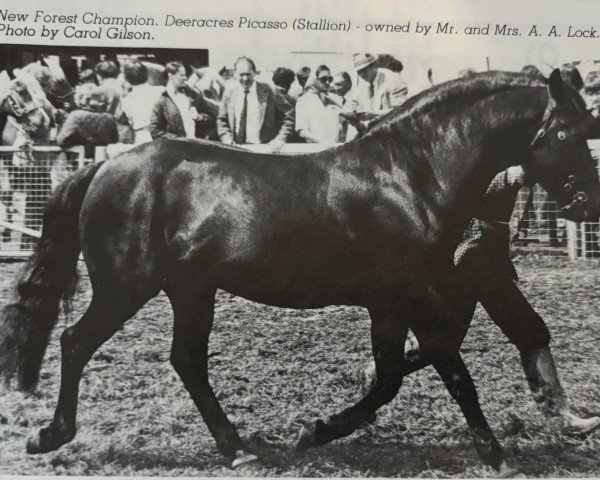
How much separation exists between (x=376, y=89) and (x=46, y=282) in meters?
1.84

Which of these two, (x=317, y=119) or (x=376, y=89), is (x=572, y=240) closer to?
Result: (x=376, y=89)

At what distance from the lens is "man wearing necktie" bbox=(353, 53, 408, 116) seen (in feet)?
10.6

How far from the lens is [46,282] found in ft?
9.85

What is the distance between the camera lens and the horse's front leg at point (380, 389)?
9.67 feet

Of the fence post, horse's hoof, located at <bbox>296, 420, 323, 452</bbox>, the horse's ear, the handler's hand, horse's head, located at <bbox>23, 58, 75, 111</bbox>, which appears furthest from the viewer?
horse's head, located at <bbox>23, 58, 75, 111</bbox>

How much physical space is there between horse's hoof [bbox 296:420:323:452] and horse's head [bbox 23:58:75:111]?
200 centimetres

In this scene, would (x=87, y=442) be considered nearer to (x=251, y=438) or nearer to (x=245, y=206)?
(x=251, y=438)

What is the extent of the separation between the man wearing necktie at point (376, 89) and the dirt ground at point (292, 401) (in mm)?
1007

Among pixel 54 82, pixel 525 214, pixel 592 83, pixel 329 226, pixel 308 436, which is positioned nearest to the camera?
pixel 329 226

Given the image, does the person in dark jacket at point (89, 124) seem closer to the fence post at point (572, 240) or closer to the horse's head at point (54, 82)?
the horse's head at point (54, 82)

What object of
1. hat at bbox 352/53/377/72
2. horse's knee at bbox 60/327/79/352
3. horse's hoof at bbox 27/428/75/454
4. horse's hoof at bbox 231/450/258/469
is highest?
hat at bbox 352/53/377/72

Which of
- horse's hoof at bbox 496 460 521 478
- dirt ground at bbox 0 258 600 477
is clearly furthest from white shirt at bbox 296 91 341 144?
horse's hoof at bbox 496 460 521 478

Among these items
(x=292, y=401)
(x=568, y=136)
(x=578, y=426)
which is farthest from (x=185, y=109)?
(x=578, y=426)

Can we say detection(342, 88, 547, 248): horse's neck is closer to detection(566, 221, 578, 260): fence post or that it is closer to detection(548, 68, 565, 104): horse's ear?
detection(548, 68, 565, 104): horse's ear
